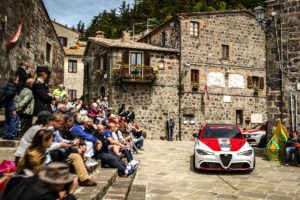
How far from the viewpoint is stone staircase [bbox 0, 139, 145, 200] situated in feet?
16.6

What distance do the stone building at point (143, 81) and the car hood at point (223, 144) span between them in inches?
508

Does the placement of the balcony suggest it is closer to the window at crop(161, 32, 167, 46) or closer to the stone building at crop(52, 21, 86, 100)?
the window at crop(161, 32, 167, 46)

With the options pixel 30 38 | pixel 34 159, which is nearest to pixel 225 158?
pixel 34 159

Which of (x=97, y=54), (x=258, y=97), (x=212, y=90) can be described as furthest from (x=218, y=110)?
(x=97, y=54)

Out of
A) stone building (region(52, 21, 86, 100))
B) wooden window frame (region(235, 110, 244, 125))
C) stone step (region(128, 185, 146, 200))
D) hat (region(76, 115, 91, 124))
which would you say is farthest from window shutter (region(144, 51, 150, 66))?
stone step (region(128, 185, 146, 200))

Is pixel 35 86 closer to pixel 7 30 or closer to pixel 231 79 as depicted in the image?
pixel 7 30

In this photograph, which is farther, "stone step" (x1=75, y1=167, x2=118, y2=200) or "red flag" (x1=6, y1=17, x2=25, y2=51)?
"red flag" (x1=6, y1=17, x2=25, y2=51)

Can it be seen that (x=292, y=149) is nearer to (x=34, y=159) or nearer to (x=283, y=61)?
(x=283, y=61)

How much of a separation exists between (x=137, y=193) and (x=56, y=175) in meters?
4.46

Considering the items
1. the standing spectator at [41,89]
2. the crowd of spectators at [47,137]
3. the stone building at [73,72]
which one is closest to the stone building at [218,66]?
the stone building at [73,72]

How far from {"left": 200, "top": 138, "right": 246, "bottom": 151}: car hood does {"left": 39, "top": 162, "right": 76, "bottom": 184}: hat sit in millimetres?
7194

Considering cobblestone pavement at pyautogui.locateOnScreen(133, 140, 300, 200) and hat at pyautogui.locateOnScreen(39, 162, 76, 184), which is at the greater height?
hat at pyautogui.locateOnScreen(39, 162, 76, 184)

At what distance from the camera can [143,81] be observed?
72.5ft

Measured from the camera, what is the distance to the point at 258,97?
26.0 meters
